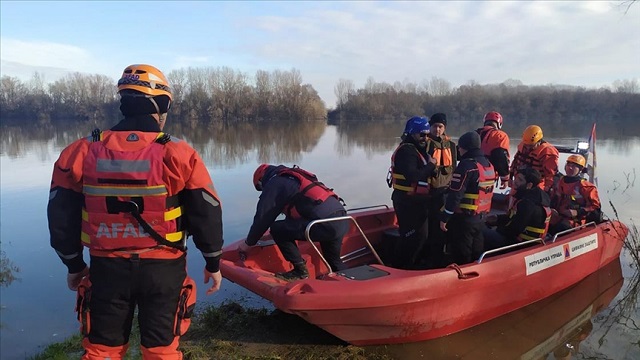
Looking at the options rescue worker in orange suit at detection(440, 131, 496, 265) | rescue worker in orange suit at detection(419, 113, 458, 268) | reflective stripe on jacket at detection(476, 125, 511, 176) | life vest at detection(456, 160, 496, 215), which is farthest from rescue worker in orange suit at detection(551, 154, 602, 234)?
life vest at detection(456, 160, 496, 215)

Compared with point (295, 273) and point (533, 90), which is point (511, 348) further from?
point (533, 90)

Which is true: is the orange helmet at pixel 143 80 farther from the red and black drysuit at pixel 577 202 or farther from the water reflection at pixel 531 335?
the red and black drysuit at pixel 577 202

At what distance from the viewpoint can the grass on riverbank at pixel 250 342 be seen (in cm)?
362

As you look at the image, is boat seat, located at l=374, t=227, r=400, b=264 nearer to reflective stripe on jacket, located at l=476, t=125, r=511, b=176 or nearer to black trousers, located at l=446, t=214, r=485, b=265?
black trousers, located at l=446, t=214, r=485, b=265

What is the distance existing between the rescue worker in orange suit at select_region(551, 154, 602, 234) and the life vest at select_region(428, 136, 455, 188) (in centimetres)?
170

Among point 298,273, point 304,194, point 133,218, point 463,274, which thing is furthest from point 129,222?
point 463,274

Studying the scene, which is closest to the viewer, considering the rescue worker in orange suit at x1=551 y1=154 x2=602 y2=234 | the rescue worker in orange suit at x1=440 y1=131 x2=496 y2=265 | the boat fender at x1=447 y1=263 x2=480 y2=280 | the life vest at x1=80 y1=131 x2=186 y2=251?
the life vest at x1=80 y1=131 x2=186 y2=251

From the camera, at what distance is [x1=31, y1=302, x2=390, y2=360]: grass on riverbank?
11.9 ft

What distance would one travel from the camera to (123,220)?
2.13m

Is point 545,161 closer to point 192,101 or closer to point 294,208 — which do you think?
point 294,208

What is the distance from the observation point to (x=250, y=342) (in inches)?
151

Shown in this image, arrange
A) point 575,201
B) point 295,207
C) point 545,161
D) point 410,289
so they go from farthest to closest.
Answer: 1. point 545,161
2. point 575,201
3. point 295,207
4. point 410,289

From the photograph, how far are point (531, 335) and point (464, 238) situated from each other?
108 cm

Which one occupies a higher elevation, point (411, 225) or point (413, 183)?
point (413, 183)
